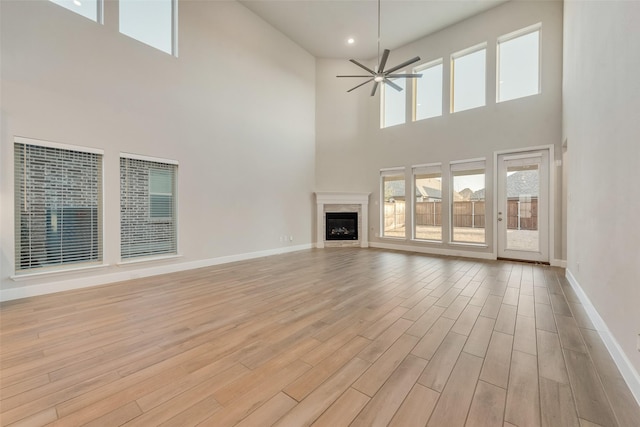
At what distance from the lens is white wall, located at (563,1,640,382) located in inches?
65.4

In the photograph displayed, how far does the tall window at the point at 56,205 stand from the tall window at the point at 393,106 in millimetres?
6738

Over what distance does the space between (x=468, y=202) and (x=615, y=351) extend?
15.6 feet

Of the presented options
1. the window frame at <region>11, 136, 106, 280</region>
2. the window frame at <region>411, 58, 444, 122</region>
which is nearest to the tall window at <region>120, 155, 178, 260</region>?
the window frame at <region>11, 136, 106, 280</region>

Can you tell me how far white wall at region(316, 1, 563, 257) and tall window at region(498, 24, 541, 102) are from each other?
0.16 meters

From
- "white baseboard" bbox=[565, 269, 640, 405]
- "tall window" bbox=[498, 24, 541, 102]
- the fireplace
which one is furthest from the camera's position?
the fireplace

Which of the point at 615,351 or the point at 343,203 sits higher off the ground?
the point at 343,203

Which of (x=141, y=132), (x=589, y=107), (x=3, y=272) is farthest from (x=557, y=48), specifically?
(x=3, y=272)

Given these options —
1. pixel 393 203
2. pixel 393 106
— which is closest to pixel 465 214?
pixel 393 203

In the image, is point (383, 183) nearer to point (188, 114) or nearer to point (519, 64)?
point (519, 64)

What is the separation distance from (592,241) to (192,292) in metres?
4.71

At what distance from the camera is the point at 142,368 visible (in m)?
1.78

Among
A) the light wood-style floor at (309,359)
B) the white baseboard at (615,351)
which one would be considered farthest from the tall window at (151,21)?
the white baseboard at (615,351)

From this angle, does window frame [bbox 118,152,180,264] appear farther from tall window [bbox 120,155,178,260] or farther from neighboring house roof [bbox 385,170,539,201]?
neighboring house roof [bbox 385,170,539,201]

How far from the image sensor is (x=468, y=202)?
20.3ft
